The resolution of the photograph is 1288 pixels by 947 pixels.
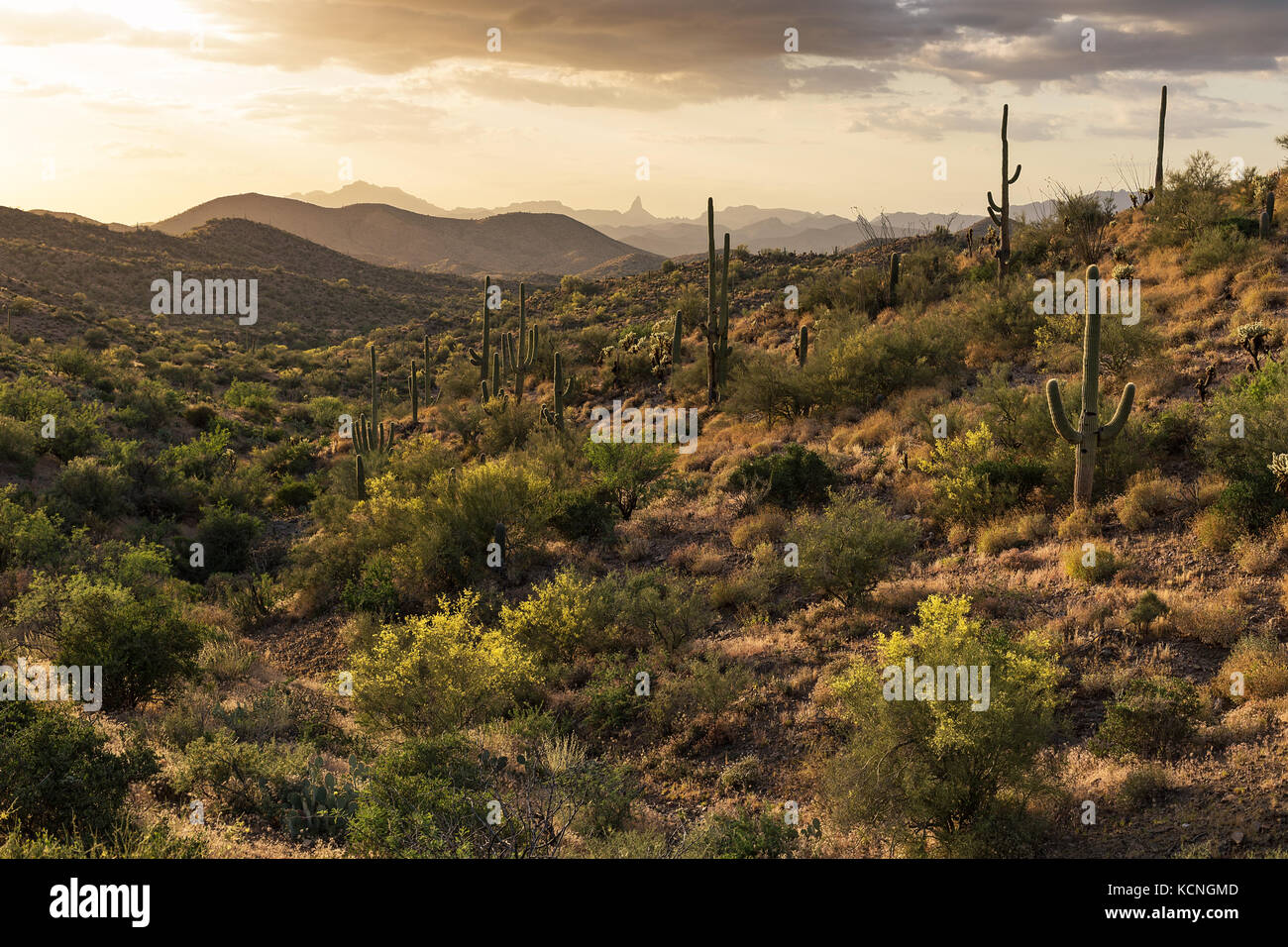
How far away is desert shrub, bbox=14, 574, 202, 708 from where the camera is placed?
998 centimetres

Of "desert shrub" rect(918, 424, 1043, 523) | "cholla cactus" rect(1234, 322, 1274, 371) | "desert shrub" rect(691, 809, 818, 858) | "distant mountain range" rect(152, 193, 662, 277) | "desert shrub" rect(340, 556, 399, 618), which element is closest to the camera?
"desert shrub" rect(691, 809, 818, 858)

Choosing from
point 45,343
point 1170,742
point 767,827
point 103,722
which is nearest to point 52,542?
point 103,722

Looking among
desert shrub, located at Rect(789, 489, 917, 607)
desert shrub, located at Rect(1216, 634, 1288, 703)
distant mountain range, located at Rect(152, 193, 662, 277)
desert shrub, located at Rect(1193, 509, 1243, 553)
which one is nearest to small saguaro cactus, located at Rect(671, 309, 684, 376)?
desert shrub, located at Rect(789, 489, 917, 607)

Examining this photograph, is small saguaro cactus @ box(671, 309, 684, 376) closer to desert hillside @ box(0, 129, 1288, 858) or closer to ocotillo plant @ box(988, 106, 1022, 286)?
desert hillside @ box(0, 129, 1288, 858)

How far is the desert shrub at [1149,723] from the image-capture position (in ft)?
22.5

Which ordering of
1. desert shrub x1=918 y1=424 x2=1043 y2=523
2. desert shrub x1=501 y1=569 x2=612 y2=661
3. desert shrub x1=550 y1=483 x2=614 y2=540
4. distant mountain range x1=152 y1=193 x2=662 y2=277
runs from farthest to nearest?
distant mountain range x1=152 y1=193 x2=662 y2=277 → desert shrub x1=550 y1=483 x2=614 y2=540 → desert shrub x1=918 y1=424 x2=1043 y2=523 → desert shrub x1=501 y1=569 x2=612 y2=661

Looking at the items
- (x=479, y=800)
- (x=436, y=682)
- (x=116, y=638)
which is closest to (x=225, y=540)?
(x=116, y=638)

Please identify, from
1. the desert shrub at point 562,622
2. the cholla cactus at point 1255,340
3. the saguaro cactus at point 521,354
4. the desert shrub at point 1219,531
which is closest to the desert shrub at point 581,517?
the desert shrub at point 562,622

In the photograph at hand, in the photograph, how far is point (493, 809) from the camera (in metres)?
6.13

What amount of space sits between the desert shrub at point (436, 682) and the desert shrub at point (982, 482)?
23.2 ft

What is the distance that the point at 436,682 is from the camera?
351 inches

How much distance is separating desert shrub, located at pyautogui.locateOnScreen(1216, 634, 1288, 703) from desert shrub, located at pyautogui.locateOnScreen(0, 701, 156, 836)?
384 inches

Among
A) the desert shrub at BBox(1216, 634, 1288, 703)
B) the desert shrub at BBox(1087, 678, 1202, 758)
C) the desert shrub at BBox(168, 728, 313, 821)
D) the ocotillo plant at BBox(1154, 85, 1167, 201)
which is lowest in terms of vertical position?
the desert shrub at BBox(168, 728, 313, 821)

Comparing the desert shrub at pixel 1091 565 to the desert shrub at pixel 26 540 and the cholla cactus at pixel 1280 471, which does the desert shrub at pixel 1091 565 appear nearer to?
the cholla cactus at pixel 1280 471
